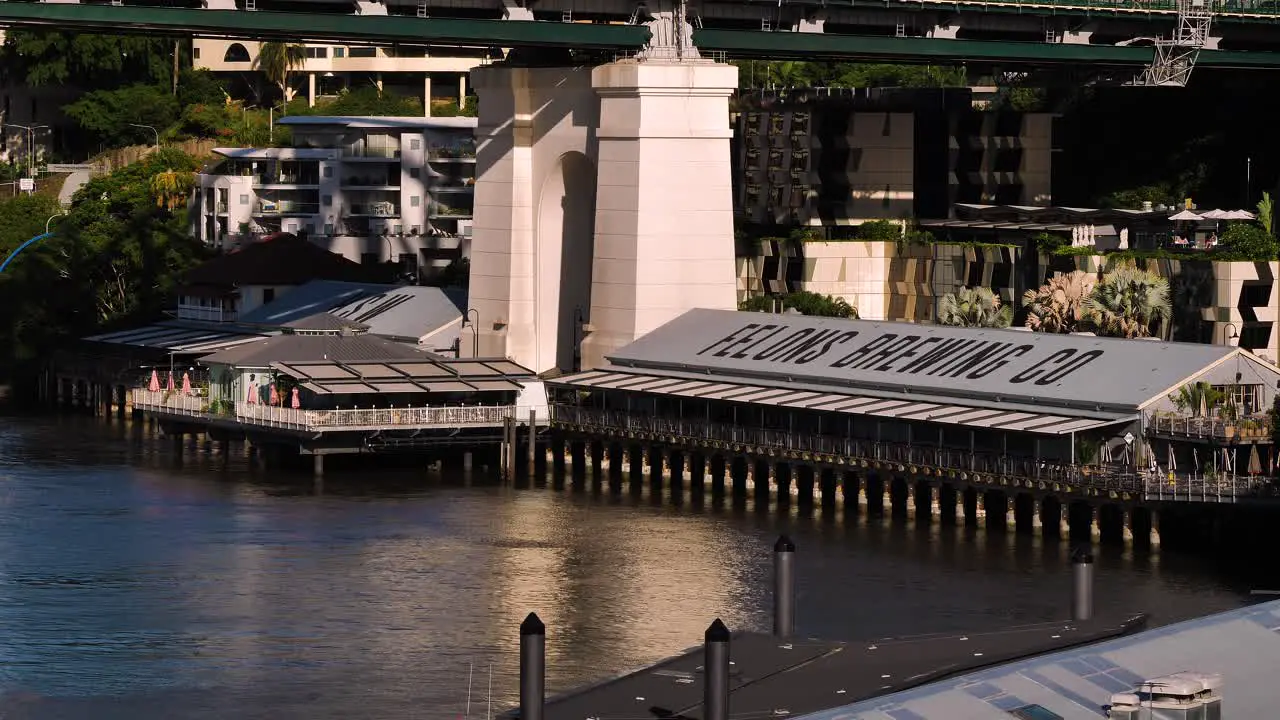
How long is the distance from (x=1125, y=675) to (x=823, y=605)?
31757mm

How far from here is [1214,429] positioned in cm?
8388

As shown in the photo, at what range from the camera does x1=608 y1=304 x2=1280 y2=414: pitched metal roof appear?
88562 mm

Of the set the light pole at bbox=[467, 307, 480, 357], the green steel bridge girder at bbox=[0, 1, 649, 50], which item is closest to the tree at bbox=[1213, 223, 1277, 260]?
the green steel bridge girder at bbox=[0, 1, 649, 50]

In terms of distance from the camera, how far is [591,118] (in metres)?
114

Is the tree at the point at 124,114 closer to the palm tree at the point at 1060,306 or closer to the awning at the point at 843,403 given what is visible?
the awning at the point at 843,403

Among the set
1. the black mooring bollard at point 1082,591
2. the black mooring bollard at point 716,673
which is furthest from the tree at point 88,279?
the black mooring bollard at point 716,673

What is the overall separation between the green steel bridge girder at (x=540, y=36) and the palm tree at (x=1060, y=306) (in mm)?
14765

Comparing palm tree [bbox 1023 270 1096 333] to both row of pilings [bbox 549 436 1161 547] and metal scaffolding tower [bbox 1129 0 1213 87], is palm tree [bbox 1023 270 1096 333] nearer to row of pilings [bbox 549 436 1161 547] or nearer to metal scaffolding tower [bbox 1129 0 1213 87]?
row of pilings [bbox 549 436 1161 547]

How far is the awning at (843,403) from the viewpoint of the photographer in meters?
86.6

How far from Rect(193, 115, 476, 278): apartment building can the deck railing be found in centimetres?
5991

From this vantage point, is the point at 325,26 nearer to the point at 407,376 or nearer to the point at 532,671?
the point at 407,376

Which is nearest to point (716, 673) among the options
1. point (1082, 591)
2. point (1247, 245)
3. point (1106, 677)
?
point (1106, 677)

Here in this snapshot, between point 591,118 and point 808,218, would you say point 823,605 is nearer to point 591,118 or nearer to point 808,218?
point 591,118

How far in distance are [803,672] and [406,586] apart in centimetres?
2607
